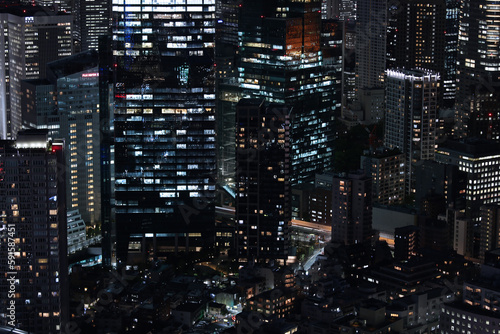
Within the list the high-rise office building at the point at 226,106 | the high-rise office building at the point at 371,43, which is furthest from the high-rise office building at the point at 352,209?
the high-rise office building at the point at 371,43

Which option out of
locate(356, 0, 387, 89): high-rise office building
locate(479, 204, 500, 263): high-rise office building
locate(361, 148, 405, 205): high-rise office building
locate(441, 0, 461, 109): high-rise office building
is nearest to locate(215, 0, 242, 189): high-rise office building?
locate(361, 148, 405, 205): high-rise office building

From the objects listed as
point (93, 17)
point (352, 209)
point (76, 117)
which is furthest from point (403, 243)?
point (93, 17)

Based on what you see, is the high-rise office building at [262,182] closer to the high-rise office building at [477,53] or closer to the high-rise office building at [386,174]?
the high-rise office building at [386,174]

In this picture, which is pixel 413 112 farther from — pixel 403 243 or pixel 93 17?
pixel 93 17

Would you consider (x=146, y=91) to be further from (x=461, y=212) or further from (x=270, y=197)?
(x=461, y=212)

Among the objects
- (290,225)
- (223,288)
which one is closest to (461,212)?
(290,225)

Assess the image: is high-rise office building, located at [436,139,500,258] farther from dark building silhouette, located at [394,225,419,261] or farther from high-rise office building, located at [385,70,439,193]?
high-rise office building, located at [385,70,439,193]
